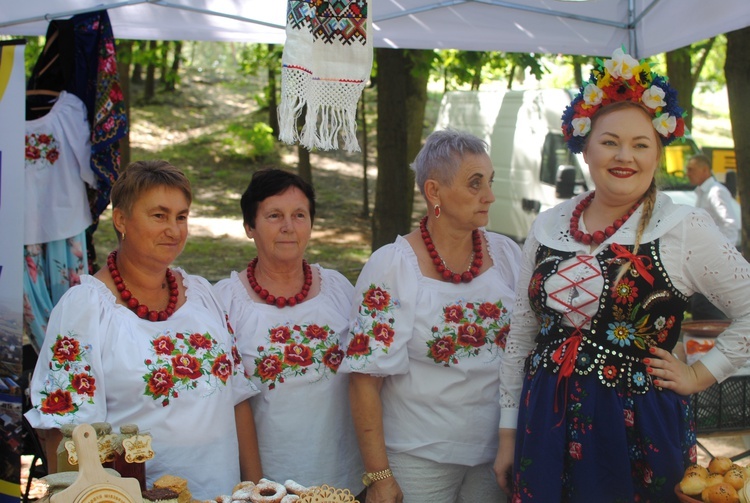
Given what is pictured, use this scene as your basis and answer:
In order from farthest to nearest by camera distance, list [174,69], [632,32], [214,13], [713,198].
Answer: [174,69] < [713,198] < [632,32] < [214,13]

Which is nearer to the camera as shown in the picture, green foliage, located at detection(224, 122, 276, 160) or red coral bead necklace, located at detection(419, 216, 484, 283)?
red coral bead necklace, located at detection(419, 216, 484, 283)

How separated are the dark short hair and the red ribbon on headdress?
3.77 feet

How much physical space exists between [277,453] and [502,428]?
80 centimetres

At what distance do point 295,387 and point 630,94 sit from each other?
4.83 ft

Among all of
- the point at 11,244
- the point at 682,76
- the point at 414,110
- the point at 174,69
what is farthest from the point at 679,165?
the point at 174,69

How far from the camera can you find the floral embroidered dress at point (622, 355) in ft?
7.52

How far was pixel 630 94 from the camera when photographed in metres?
2.40

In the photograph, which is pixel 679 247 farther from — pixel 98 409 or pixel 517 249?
pixel 98 409

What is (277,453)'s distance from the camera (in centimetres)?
288

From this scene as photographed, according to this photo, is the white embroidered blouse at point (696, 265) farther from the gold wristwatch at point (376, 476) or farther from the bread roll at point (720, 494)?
the gold wristwatch at point (376, 476)

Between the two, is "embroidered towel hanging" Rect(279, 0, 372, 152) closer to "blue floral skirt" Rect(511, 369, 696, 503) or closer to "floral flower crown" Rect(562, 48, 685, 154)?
"floral flower crown" Rect(562, 48, 685, 154)

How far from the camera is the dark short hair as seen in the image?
9.77 ft

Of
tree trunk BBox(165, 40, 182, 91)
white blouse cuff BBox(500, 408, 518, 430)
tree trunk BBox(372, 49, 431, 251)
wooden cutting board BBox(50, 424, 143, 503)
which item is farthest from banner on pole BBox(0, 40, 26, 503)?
tree trunk BBox(165, 40, 182, 91)

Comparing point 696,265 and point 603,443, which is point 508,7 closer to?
point 696,265
